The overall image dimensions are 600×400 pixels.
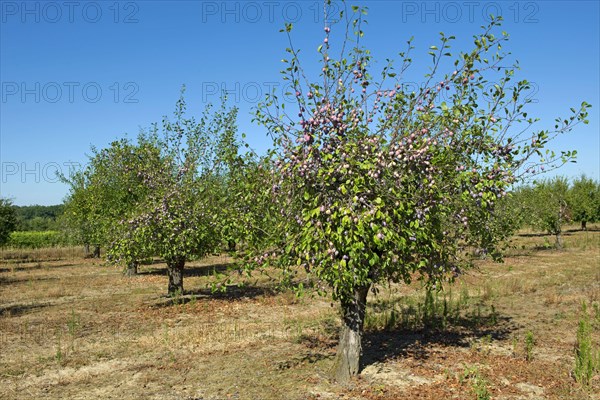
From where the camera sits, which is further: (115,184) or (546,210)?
(546,210)

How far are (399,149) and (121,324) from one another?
1224 centimetres

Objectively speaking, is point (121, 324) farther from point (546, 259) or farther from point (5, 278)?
point (546, 259)

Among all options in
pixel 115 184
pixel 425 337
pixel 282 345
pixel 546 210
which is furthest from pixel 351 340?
pixel 546 210

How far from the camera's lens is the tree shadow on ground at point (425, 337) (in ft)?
35.5

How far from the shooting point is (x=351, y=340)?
29.7 ft

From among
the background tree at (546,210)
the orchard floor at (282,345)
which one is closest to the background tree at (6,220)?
the orchard floor at (282,345)

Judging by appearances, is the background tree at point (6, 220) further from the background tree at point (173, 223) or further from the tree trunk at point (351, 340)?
the tree trunk at point (351, 340)

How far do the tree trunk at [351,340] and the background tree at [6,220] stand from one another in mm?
39686

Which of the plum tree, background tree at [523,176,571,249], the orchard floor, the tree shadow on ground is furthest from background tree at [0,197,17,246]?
background tree at [523,176,571,249]

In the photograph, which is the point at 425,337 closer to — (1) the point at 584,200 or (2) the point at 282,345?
(2) the point at 282,345

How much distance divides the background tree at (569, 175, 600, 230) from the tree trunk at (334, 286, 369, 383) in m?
47.7

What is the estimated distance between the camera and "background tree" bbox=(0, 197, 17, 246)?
38.7 m

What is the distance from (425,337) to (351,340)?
421 centimetres

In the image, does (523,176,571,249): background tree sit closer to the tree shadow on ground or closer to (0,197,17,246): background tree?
the tree shadow on ground
